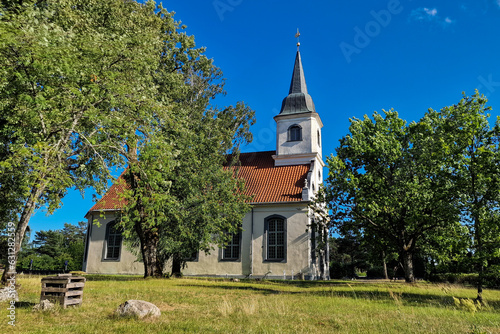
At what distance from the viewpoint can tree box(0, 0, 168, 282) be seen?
8.17 meters

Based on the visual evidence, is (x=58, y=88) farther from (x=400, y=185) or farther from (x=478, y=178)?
(x=400, y=185)

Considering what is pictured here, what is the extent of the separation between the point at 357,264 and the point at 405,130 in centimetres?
2358

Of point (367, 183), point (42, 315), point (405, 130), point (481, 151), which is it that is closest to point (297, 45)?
point (405, 130)

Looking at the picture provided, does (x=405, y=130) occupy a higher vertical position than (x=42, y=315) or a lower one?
higher

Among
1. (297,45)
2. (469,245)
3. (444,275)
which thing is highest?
(297,45)

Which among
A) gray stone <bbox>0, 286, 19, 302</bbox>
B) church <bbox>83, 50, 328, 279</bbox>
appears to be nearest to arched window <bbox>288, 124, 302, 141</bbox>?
church <bbox>83, 50, 328, 279</bbox>

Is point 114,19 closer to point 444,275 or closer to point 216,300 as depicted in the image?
point 216,300

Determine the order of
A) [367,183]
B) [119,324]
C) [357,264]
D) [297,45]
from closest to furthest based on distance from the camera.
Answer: [119,324] < [367,183] < [297,45] < [357,264]

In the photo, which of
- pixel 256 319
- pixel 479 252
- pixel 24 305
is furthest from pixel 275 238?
pixel 24 305

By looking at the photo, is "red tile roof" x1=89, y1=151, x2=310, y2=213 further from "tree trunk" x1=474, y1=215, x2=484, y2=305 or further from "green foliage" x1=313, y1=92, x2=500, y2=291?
"tree trunk" x1=474, y1=215, x2=484, y2=305

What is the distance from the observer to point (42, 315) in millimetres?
7301

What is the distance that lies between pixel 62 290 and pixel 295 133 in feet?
90.5

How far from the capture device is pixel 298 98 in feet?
114

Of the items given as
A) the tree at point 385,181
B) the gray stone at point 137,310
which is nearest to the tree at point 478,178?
the tree at point 385,181
